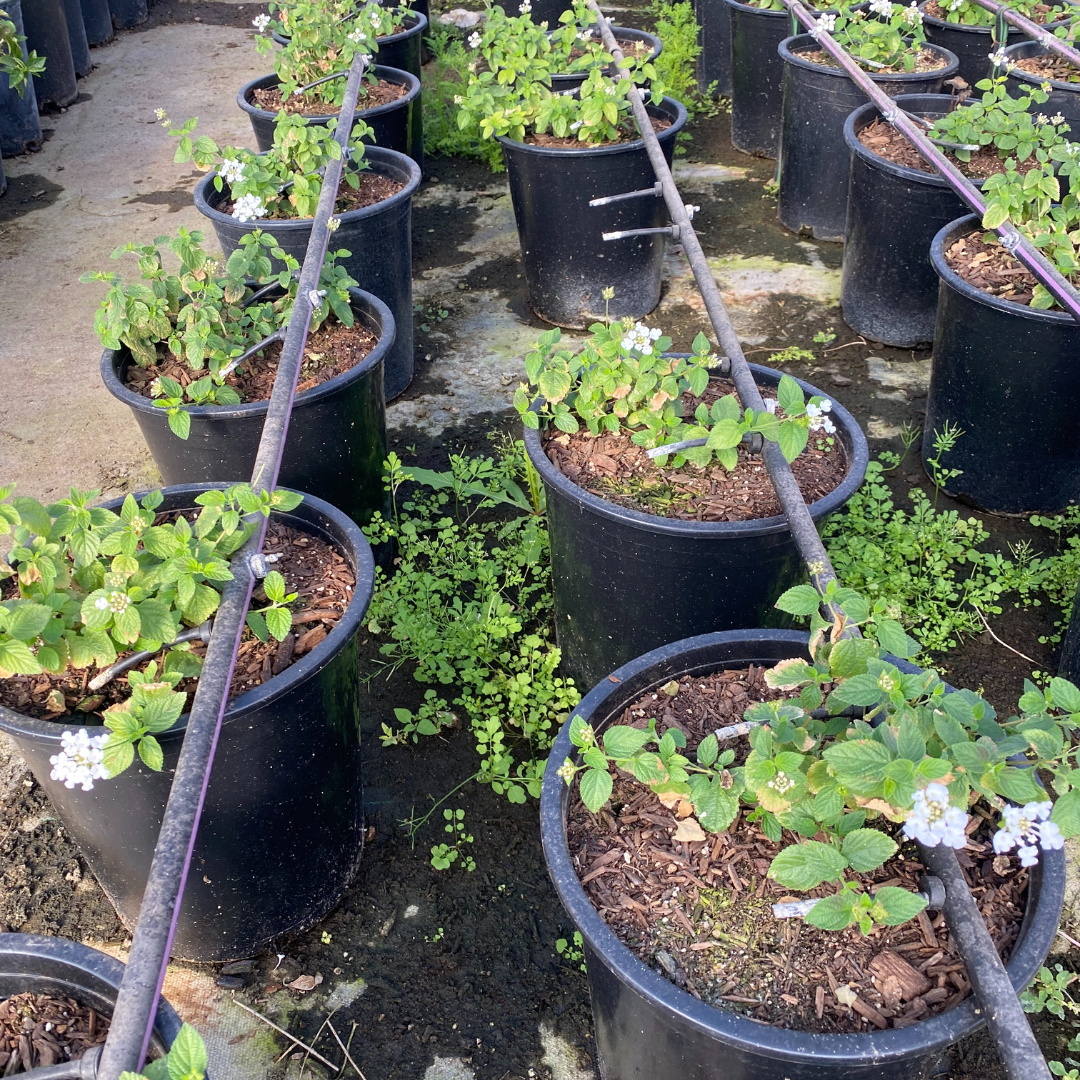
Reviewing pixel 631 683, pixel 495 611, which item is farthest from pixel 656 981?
pixel 495 611

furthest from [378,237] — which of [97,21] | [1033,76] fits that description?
[97,21]

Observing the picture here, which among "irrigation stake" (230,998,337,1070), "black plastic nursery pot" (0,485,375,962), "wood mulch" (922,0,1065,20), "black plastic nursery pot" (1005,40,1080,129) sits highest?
"wood mulch" (922,0,1065,20)

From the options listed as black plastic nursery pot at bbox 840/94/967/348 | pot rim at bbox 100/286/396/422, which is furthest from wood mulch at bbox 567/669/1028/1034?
black plastic nursery pot at bbox 840/94/967/348

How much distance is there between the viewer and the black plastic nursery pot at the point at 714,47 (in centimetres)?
639

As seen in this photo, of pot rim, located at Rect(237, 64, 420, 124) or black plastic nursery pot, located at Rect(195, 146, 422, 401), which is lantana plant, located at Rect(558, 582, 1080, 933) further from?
pot rim, located at Rect(237, 64, 420, 124)

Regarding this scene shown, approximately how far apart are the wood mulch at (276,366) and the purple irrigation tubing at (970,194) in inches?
71.2

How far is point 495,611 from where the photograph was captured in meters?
2.72

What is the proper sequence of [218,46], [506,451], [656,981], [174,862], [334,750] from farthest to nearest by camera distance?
[218,46] < [506,451] < [334,750] < [656,981] < [174,862]

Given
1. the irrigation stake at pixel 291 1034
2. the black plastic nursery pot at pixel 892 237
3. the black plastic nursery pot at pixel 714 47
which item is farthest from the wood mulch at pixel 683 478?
the black plastic nursery pot at pixel 714 47

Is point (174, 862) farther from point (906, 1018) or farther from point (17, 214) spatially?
point (17, 214)

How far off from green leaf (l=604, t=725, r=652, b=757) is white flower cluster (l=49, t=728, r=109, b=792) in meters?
0.74

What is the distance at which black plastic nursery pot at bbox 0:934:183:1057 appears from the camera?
133 cm

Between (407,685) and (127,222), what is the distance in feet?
11.9

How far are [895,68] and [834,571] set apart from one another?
10.6 ft
